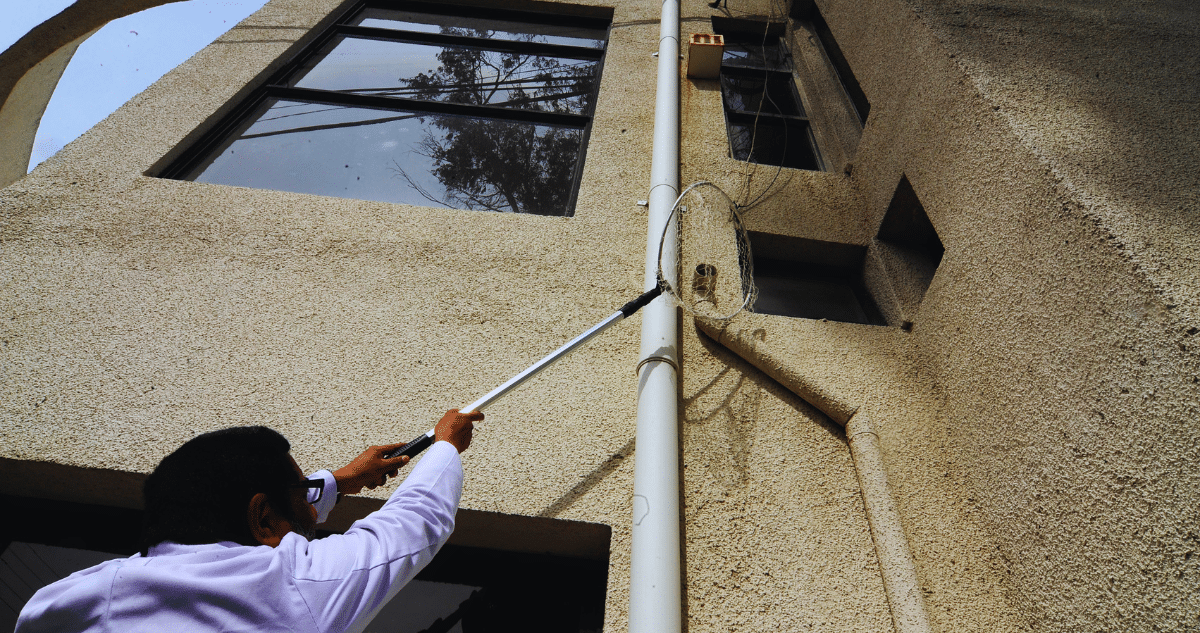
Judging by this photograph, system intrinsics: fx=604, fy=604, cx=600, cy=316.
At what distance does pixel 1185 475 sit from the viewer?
5.40 ft

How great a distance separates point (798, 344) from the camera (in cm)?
327

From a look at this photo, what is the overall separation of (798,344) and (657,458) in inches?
45.8

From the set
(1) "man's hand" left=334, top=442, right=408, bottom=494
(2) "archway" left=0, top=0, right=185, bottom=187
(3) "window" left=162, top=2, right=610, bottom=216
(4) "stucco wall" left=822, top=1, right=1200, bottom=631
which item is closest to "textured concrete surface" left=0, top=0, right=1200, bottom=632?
(4) "stucco wall" left=822, top=1, right=1200, bottom=631

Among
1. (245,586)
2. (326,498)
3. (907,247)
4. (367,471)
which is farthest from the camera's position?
(907,247)

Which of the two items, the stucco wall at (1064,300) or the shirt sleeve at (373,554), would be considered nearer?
the shirt sleeve at (373,554)

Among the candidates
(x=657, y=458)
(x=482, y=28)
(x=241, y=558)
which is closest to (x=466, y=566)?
(x=657, y=458)

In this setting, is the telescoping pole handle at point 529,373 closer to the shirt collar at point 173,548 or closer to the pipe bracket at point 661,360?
the pipe bracket at point 661,360

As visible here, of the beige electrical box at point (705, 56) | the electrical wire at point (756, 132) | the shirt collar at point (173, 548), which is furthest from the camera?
the beige electrical box at point (705, 56)

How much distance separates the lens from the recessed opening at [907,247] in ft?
11.8

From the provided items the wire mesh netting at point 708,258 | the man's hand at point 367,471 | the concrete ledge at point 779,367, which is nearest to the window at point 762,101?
the wire mesh netting at point 708,258

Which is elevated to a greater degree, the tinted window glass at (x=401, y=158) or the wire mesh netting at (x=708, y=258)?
the tinted window glass at (x=401, y=158)

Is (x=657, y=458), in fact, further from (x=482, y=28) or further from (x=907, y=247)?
(x=482, y=28)

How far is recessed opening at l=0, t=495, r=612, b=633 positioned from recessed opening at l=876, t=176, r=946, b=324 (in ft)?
7.60

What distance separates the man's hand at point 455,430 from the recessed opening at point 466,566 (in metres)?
0.34
